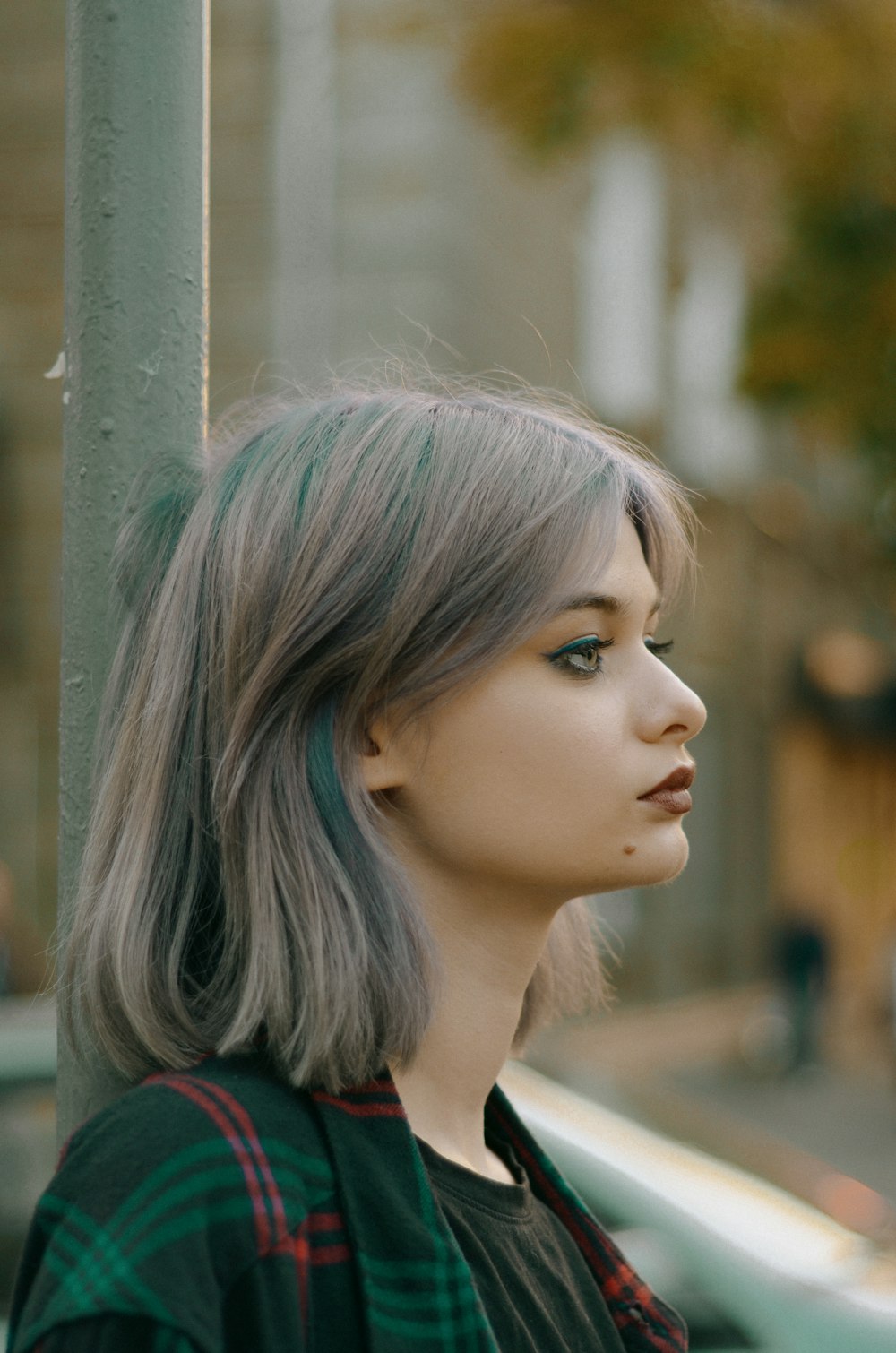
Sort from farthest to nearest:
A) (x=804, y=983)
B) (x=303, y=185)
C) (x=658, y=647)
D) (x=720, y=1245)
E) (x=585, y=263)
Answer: (x=804, y=983), (x=585, y=263), (x=303, y=185), (x=720, y=1245), (x=658, y=647)

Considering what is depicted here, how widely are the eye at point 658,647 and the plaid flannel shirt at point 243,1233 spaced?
60cm

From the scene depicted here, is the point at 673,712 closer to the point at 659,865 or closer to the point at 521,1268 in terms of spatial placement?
the point at 659,865

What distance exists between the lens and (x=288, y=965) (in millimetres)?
1526

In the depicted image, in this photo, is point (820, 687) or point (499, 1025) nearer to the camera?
point (499, 1025)

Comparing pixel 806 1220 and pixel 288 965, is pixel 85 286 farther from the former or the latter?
pixel 806 1220

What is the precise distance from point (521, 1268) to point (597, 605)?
0.70 meters

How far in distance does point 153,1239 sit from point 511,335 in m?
12.0

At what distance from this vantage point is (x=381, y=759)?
5.43 ft

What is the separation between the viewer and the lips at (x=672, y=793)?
5.51 feet

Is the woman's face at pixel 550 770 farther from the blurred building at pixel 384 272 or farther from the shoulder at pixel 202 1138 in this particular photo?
the blurred building at pixel 384 272

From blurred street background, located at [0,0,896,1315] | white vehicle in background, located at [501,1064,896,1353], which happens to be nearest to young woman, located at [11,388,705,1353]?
white vehicle in background, located at [501,1064,896,1353]

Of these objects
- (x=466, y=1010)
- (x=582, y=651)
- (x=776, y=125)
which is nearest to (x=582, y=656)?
(x=582, y=651)

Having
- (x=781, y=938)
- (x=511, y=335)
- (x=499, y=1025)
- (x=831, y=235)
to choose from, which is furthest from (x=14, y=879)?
(x=499, y=1025)

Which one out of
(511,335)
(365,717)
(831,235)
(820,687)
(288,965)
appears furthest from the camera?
(820,687)
